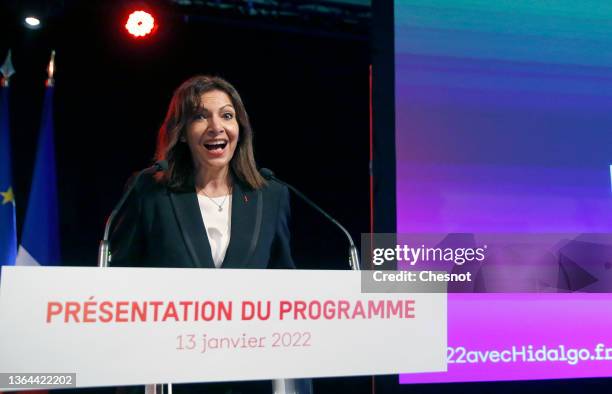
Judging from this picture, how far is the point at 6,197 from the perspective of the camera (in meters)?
2.99

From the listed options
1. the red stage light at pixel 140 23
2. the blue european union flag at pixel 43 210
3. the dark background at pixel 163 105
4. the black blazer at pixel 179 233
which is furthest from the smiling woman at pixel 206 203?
the blue european union flag at pixel 43 210

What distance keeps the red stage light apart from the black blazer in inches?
40.9

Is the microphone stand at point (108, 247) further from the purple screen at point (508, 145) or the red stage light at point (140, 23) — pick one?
the purple screen at point (508, 145)

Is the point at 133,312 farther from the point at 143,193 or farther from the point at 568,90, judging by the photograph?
the point at 568,90

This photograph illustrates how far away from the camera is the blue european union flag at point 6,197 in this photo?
2941 millimetres

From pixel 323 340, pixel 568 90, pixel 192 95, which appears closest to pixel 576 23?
pixel 568 90

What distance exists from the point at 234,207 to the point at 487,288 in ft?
4.29

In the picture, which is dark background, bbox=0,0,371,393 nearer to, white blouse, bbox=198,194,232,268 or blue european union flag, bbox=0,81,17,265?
blue european union flag, bbox=0,81,17,265

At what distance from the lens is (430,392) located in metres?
2.72

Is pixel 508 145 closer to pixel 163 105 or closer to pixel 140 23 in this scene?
pixel 163 105

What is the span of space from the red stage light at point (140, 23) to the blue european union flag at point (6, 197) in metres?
0.81

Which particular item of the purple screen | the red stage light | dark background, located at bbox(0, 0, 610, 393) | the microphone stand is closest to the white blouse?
the microphone stand

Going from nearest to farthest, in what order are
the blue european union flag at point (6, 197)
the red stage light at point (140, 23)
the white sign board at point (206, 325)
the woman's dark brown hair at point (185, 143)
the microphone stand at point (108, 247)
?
1. the white sign board at point (206, 325)
2. the microphone stand at point (108, 247)
3. the woman's dark brown hair at point (185, 143)
4. the blue european union flag at point (6, 197)
5. the red stage light at point (140, 23)

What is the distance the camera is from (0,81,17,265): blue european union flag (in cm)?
294
